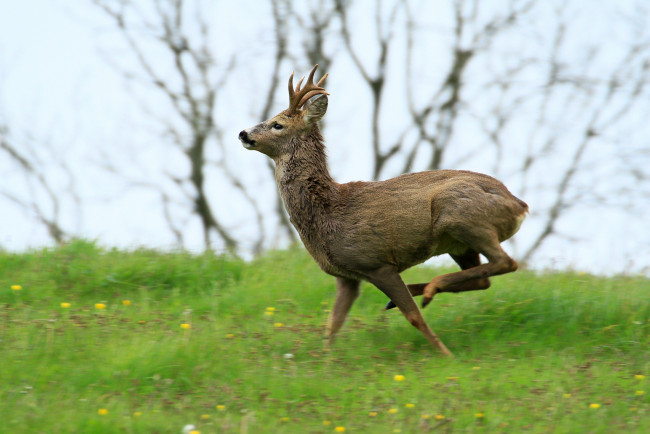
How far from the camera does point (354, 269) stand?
673cm

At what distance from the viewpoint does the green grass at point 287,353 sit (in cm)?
527

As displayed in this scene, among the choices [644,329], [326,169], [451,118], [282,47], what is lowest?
[644,329]

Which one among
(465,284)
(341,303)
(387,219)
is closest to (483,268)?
(465,284)

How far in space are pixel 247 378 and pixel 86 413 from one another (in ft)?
4.17

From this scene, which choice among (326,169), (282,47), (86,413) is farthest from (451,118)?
(86,413)

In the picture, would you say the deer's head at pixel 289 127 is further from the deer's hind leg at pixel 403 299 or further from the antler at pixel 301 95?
the deer's hind leg at pixel 403 299

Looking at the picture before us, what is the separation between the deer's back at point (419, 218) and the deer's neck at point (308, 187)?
0.13 metres

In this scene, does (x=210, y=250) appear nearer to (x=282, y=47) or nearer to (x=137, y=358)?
(x=137, y=358)

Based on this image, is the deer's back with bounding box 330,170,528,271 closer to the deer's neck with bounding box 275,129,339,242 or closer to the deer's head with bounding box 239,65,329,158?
the deer's neck with bounding box 275,129,339,242

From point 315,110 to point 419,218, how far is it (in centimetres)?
139

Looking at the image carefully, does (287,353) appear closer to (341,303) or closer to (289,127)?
(341,303)

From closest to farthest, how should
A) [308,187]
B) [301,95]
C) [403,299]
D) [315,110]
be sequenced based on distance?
[403,299] → [308,187] → [315,110] → [301,95]

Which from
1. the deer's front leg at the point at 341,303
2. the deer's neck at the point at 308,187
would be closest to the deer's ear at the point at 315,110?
the deer's neck at the point at 308,187

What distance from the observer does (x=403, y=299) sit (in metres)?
6.68
